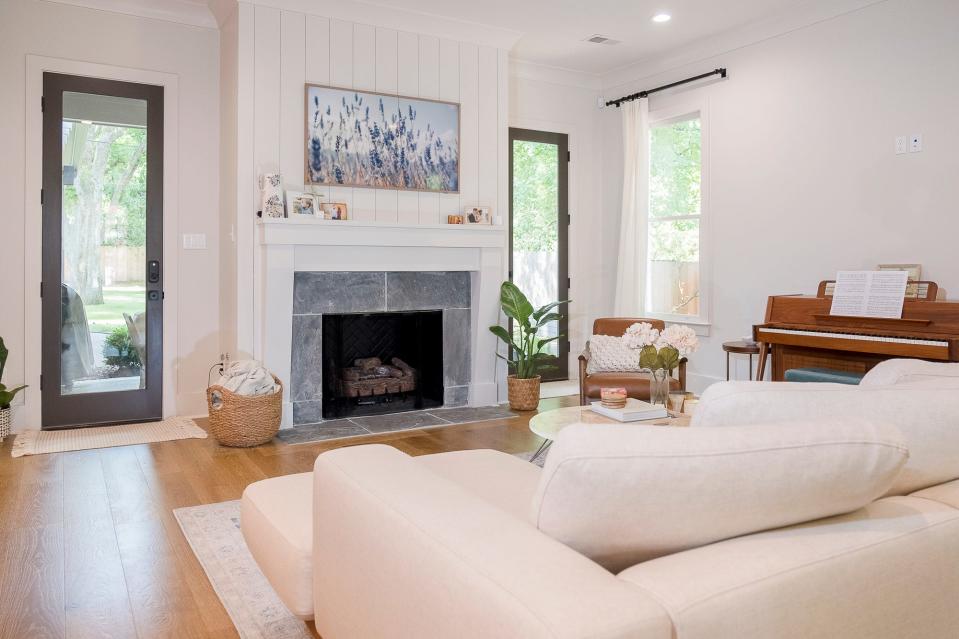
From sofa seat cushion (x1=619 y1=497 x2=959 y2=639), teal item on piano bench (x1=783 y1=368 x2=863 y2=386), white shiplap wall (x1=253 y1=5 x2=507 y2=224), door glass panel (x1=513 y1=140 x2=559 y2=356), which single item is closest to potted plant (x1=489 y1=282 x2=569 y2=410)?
white shiplap wall (x1=253 y1=5 x2=507 y2=224)

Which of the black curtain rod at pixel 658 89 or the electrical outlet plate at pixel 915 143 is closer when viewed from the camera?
the electrical outlet plate at pixel 915 143

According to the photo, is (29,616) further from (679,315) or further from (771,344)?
(679,315)

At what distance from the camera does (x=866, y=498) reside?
113 centimetres

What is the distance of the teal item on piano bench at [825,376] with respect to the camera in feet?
13.2

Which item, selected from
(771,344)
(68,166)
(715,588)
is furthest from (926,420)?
(68,166)

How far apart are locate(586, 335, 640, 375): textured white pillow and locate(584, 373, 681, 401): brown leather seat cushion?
0.14 meters

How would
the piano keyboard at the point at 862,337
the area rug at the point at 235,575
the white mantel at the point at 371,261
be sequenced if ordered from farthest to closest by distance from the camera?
the white mantel at the point at 371,261 < the piano keyboard at the point at 862,337 < the area rug at the point at 235,575

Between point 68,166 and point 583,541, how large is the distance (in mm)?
4753

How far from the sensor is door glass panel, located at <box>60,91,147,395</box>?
4645 mm

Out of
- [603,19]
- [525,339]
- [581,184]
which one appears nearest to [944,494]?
[525,339]

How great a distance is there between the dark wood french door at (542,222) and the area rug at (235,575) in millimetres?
3728

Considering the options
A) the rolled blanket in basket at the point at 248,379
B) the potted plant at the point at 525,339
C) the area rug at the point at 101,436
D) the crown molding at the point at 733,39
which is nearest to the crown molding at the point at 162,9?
the rolled blanket in basket at the point at 248,379

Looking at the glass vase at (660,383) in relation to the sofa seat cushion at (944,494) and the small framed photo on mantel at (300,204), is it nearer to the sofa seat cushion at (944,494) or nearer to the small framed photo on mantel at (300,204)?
the sofa seat cushion at (944,494)

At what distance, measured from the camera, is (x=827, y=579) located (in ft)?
3.37
